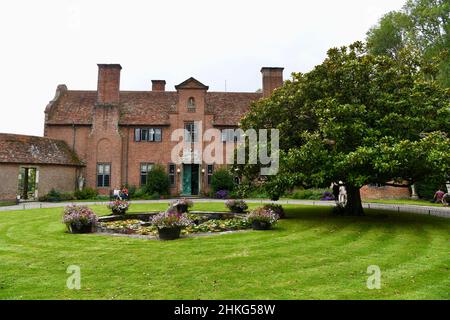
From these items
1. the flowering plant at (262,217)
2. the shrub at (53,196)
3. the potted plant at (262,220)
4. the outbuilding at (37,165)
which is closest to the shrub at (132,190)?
the outbuilding at (37,165)

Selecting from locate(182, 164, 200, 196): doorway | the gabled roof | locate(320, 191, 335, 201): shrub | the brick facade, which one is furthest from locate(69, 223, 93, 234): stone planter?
the gabled roof

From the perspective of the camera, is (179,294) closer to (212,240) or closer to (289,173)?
(212,240)

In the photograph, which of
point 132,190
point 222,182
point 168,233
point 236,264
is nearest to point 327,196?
point 222,182

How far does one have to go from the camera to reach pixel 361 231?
42.1ft

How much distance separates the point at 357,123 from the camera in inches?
555

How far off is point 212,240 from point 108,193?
2556 centimetres

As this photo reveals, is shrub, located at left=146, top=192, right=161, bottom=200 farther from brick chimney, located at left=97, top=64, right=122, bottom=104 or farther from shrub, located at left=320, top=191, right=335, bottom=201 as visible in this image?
shrub, located at left=320, top=191, right=335, bottom=201

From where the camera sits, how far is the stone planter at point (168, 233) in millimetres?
11586

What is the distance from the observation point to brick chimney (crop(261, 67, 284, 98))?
119 feet

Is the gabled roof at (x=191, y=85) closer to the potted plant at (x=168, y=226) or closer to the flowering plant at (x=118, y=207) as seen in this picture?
the flowering plant at (x=118, y=207)

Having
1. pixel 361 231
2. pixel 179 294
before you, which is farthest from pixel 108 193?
pixel 179 294

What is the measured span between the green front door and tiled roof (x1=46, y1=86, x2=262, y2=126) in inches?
195

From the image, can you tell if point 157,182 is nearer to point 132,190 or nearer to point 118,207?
point 132,190

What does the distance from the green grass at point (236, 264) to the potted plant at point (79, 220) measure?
1.49ft
